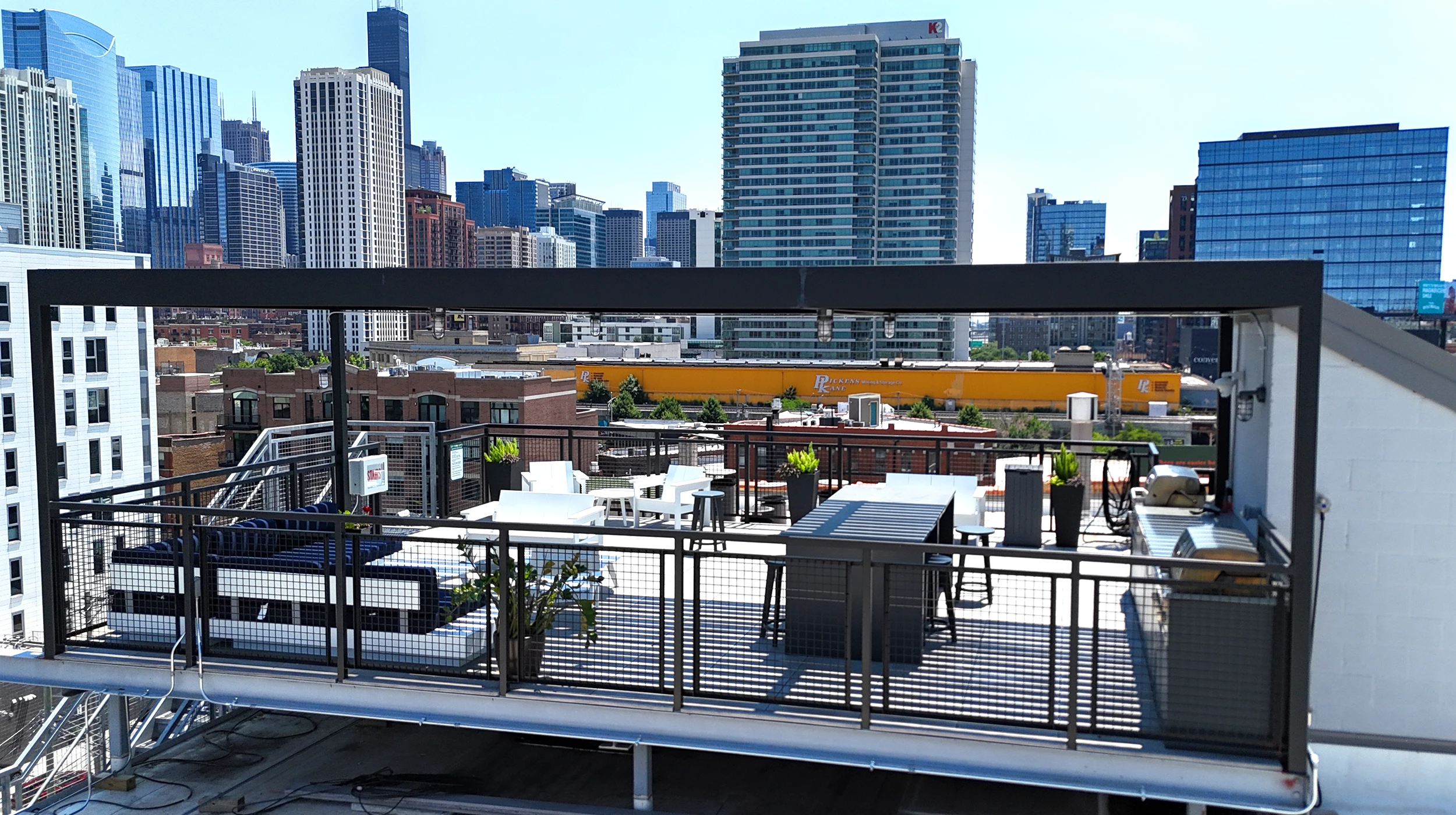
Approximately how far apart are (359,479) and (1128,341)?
150m

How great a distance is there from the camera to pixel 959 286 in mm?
5496

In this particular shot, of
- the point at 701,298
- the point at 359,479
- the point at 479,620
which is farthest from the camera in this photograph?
the point at 359,479

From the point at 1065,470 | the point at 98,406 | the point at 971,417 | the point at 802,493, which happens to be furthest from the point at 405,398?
the point at 1065,470

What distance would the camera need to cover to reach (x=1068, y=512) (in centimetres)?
952

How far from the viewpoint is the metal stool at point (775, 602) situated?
641 cm

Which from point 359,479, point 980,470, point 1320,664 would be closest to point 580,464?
point 359,479

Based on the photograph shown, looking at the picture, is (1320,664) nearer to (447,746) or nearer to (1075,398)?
(447,746)

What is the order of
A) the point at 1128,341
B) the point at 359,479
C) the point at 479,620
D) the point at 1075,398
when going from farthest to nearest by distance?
1. the point at 1128,341
2. the point at 1075,398
3. the point at 359,479
4. the point at 479,620

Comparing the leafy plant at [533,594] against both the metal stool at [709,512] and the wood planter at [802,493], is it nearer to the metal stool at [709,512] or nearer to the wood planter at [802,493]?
the metal stool at [709,512]

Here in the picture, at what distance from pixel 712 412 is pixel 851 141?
288 feet

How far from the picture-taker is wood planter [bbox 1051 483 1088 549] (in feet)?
31.2

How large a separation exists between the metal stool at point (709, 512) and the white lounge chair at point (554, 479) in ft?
4.71

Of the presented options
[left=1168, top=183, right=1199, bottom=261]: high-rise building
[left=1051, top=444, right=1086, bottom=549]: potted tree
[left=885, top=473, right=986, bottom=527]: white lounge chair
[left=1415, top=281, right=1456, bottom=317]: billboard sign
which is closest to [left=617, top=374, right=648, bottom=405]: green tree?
[left=1415, top=281, right=1456, bottom=317]: billboard sign

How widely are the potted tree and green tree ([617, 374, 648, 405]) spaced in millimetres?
79678
